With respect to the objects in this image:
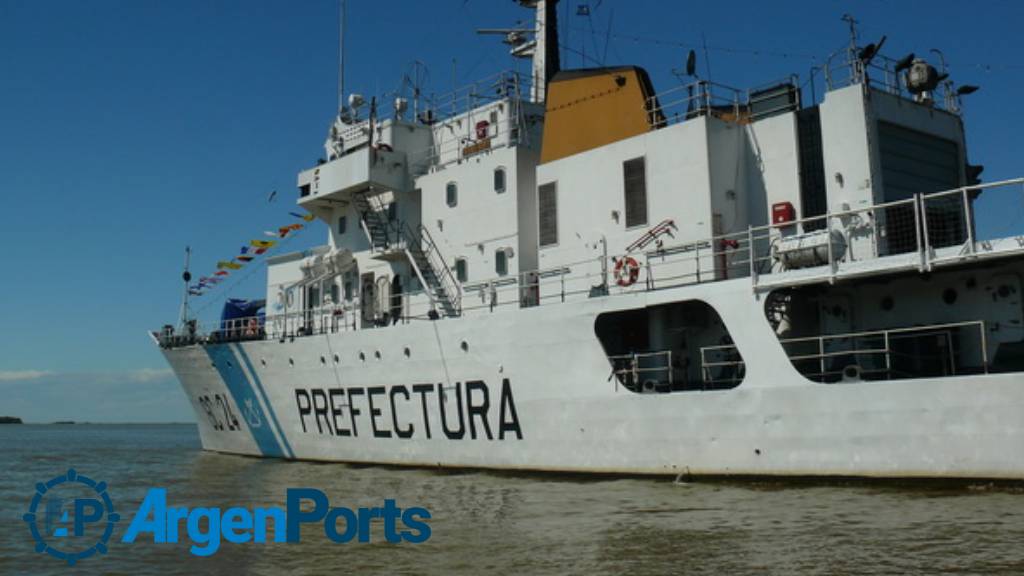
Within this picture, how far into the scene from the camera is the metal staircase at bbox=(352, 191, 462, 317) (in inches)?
776

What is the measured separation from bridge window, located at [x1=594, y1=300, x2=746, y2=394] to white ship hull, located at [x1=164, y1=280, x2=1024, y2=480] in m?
0.73

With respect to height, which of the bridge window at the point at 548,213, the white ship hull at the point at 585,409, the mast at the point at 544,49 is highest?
the mast at the point at 544,49

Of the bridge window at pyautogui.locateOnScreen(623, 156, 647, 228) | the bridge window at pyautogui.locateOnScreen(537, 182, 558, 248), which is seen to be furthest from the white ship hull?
the bridge window at pyautogui.locateOnScreen(537, 182, 558, 248)

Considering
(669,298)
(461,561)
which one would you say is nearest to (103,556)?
(461,561)

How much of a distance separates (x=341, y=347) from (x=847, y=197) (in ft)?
35.5

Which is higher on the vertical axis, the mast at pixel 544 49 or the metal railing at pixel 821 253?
the mast at pixel 544 49

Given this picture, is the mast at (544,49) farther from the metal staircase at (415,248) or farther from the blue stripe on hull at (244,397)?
the blue stripe on hull at (244,397)

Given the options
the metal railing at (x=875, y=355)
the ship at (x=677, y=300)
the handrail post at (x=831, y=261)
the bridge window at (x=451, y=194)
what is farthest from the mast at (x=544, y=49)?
the handrail post at (x=831, y=261)

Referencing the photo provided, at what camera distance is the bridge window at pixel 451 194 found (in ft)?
66.0

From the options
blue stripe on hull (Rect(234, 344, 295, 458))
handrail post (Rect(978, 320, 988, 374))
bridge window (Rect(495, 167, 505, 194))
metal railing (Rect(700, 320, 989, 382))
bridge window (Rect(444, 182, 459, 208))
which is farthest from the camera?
blue stripe on hull (Rect(234, 344, 295, 458))

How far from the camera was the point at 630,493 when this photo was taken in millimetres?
12984

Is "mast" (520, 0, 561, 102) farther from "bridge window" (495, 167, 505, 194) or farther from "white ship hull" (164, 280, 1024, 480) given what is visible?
"white ship hull" (164, 280, 1024, 480)

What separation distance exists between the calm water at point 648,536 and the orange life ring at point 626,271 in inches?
139

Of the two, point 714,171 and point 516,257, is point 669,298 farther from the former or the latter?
point 516,257
